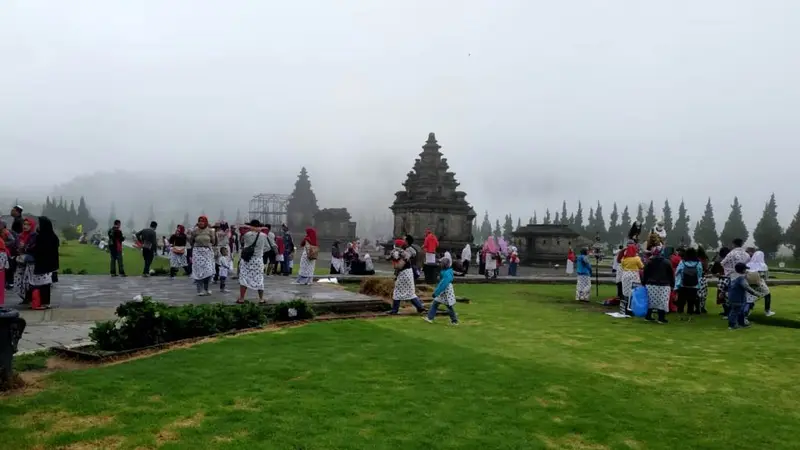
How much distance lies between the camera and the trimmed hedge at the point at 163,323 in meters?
8.05

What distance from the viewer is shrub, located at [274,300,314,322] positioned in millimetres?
11031

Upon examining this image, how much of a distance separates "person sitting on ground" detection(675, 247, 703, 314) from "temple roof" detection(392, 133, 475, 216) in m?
25.0

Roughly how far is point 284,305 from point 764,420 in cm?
809

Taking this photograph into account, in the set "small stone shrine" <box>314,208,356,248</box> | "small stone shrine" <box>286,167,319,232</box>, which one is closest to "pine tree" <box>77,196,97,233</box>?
"small stone shrine" <box>286,167,319,232</box>

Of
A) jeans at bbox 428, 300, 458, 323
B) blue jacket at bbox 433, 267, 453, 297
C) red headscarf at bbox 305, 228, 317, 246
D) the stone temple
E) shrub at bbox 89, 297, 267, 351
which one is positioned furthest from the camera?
the stone temple

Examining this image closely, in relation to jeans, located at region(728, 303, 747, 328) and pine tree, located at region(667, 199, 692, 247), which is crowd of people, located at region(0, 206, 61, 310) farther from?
pine tree, located at region(667, 199, 692, 247)

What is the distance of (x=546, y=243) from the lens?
130 feet

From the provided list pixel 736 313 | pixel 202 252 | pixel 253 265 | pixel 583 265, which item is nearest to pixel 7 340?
pixel 253 265

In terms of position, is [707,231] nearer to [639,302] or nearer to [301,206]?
[301,206]

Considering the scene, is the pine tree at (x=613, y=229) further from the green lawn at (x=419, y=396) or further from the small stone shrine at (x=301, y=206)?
the green lawn at (x=419, y=396)

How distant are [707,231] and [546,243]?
59.3m

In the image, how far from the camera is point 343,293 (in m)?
15.1

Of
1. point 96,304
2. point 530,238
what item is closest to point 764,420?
point 96,304

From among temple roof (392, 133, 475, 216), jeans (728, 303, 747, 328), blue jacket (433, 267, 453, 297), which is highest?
temple roof (392, 133, 475, 216)
